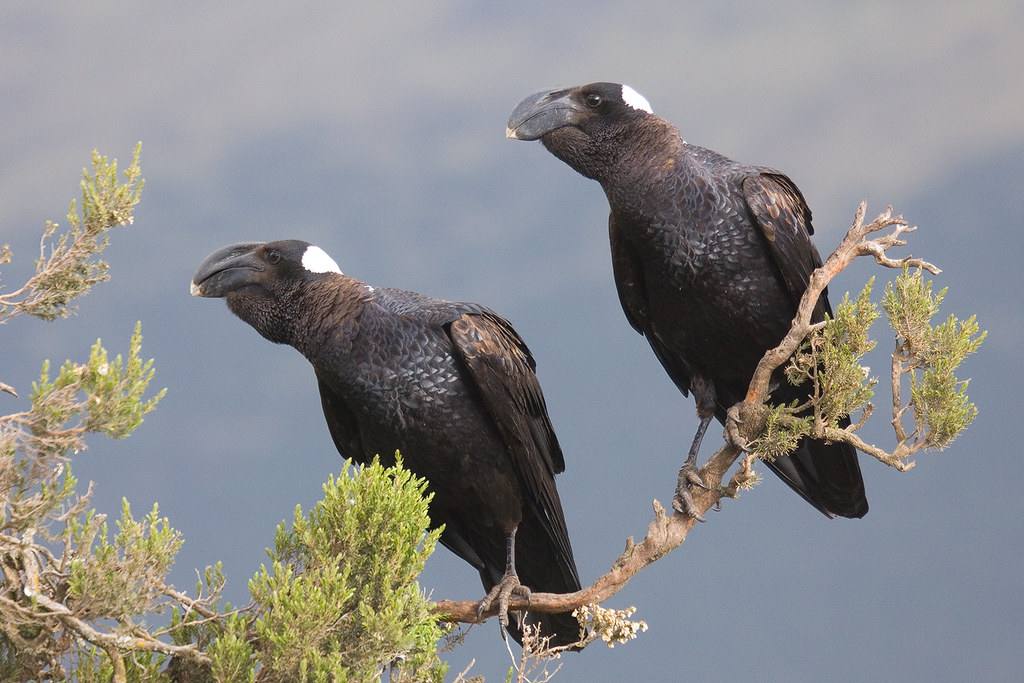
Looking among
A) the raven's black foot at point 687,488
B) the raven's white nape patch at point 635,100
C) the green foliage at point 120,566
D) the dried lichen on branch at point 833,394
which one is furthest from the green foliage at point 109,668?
the raven's white nape patch at point 635,100

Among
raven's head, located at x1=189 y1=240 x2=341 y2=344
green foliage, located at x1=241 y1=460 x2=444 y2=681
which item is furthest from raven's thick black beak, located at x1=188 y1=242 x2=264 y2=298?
green foliage, located at x1=241 y1=460 x2=444 y2=681

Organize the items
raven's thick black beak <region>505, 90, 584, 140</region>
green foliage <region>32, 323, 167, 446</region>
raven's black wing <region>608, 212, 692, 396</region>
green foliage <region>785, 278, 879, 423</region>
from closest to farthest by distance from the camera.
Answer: green foliage <region>32, 323, 167, 446</region>
green foliage <region>785, 278, 879, 423</region>
raven's thick black beak <region>505, 90, 584, 140</region>
raven's black wing <region>608, 212, 692, 396</region>

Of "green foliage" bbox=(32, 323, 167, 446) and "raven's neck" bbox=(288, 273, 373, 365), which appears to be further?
"raven's neck" bbox=(288, 273, 373, 365)

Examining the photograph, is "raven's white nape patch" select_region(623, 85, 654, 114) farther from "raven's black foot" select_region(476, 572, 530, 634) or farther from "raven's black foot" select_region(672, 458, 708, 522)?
"raven's black foot" select_region(476, 572, 530, 634)

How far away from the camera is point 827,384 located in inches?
187

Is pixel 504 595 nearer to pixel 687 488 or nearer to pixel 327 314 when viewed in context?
pixel 687 488

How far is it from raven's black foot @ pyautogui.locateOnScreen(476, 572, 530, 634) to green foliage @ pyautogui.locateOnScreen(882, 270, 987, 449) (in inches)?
62.7

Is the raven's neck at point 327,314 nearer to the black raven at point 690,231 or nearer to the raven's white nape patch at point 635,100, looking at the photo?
the black raven at point 690,231

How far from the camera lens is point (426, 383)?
4.67 m

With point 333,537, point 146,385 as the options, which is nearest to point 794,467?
point 333,537

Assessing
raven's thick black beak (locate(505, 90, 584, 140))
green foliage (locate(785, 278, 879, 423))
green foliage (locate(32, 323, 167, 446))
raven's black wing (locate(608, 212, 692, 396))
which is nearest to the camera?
green foliage (locate(32, 323, 167, 446))

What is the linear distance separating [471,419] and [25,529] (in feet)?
5.42

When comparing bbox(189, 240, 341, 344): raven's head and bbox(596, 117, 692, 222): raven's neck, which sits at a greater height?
bbox(596, 117, 692, 222): raven's neck

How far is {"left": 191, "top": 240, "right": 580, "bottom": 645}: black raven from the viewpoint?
4680 mm
